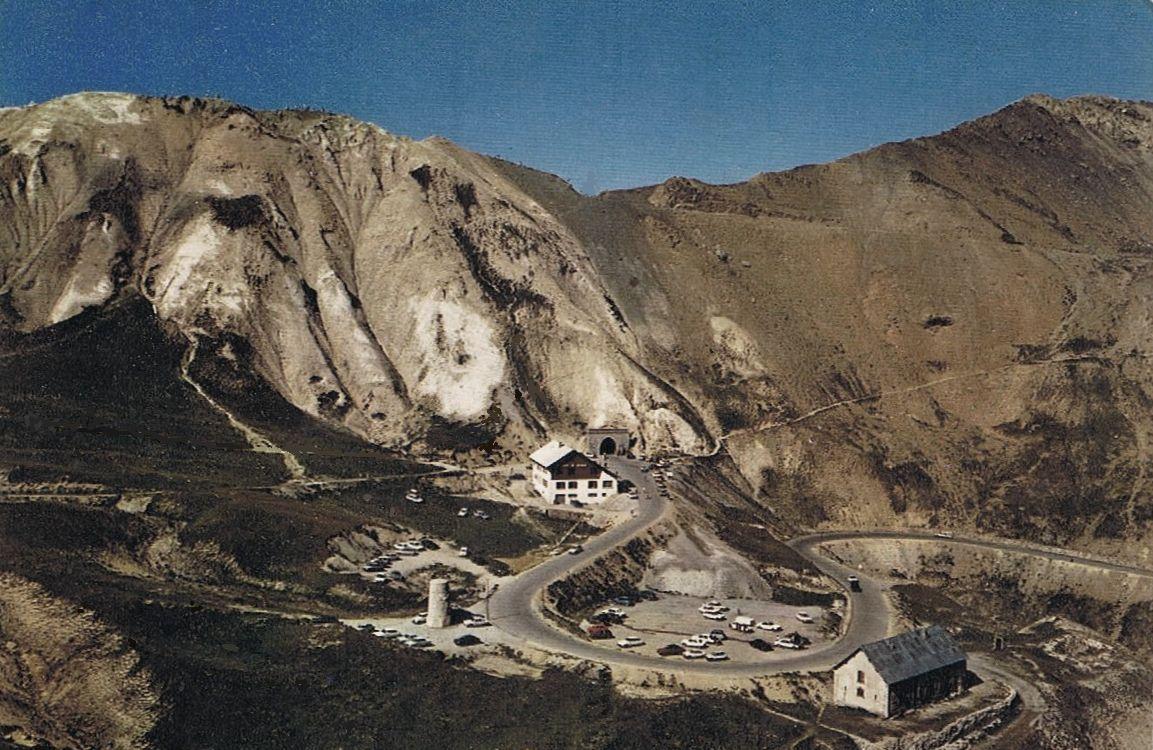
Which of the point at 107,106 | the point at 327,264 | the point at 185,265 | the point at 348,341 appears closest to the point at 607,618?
the point at 348,341

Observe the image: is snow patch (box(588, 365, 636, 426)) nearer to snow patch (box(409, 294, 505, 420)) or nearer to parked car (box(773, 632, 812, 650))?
snow patch (box(409, 294, 505, 420))

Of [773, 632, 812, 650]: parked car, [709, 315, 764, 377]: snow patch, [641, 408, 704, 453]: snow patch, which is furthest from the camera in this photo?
[709, 315, 764, 377]: snow patch

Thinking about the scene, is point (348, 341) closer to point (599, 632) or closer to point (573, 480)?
point (573, 480)

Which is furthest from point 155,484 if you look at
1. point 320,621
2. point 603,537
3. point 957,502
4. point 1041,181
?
point 1041,181

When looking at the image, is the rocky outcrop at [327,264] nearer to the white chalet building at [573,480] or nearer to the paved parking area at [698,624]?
the white chalet building at [573,480]

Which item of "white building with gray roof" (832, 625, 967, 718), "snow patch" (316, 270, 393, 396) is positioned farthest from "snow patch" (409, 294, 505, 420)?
"white building with gray roof" (832, 625, 967, 718)

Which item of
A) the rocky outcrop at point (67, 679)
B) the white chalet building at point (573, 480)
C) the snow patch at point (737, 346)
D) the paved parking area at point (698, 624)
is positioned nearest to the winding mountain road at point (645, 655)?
the paved parking area at point (698, 624)
